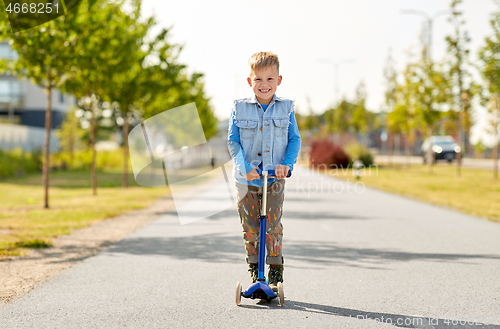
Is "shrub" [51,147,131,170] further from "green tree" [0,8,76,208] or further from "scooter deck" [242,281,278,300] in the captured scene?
"scooter deck" [242,281,278,300]

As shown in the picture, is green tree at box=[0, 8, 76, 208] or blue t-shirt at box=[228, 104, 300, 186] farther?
A: green tree at box=[0, 8, 76, 208]

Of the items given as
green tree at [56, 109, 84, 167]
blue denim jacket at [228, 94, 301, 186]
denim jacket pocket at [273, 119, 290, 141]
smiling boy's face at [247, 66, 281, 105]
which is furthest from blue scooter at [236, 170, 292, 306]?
green tree at [56, 109, 84, 167]

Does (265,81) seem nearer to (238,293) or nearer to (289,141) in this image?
(289,141)

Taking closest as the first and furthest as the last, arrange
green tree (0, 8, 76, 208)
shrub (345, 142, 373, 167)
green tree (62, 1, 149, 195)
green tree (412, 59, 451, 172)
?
green tree (0, 8, 76, 208)
green tree (62, 1, 149, 195)
green tree (412, 59, 451, 172)
shrub (345, 142, 373, 167)

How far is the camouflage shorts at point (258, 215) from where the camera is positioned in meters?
4.53

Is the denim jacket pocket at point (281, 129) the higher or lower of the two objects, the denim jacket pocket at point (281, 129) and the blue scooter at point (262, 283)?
the higher

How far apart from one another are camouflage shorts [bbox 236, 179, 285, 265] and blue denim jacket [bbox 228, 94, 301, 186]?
0.34 ft

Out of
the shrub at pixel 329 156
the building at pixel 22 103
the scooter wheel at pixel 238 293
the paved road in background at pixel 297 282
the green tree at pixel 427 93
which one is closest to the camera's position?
the paved road in background at pixel 297 282

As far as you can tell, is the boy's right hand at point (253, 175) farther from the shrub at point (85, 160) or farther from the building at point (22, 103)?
the building at point (22, 103)

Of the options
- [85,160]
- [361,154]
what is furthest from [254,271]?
[361,154]

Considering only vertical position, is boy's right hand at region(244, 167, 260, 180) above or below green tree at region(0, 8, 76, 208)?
below

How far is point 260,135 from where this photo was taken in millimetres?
4418

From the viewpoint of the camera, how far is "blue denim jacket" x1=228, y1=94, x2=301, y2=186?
4391 millimetres

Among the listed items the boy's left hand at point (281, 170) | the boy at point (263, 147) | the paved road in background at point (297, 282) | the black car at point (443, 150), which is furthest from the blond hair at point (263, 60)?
the black car at point (443, 150)
